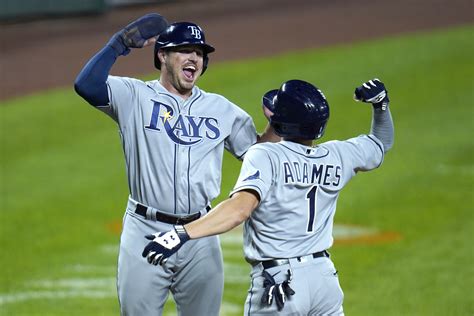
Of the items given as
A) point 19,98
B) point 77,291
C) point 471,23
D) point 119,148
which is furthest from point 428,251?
point 471,23

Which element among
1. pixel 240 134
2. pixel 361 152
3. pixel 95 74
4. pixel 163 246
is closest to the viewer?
pixel 163 246

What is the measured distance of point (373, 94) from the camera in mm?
5230

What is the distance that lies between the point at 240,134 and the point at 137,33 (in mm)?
764

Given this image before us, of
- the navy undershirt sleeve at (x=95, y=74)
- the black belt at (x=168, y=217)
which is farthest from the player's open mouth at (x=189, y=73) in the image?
the black belt at (x=168, y=217)

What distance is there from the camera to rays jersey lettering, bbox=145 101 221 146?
5.51 metres

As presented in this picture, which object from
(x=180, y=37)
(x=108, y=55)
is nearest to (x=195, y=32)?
(x=180, y=37)

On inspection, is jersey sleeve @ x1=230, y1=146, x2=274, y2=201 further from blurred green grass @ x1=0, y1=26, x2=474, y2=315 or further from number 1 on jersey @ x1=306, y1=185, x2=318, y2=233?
blurred green grass @ x1=0, y1=26, x2=474, y2=315

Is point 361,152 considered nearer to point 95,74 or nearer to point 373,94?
point 373,94

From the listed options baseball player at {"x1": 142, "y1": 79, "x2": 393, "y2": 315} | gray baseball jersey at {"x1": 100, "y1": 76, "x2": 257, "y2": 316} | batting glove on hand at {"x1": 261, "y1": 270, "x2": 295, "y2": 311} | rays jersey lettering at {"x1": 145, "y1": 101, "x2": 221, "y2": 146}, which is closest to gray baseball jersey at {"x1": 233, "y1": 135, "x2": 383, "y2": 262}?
baseball player at {"x1": 142, "y1": 79, "x2": 393, "y2": 315}

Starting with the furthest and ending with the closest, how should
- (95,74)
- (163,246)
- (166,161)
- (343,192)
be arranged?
(343,192) → (166,161) → (95,74) → (163,246)

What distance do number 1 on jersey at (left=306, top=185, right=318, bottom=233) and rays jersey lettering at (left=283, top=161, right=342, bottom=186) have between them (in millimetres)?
41

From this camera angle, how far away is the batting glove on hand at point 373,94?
522 centimetres

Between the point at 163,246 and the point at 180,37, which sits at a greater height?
the point at 180,37

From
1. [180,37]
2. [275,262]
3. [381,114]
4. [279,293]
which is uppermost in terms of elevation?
[180,37]
